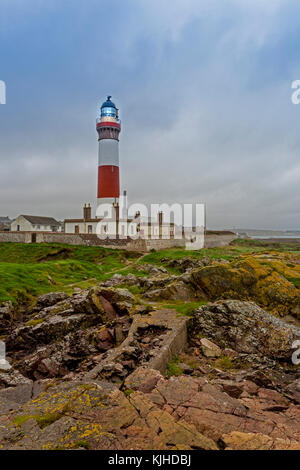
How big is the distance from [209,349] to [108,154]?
49.3 meters

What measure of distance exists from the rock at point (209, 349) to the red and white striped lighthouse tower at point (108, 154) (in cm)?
4472

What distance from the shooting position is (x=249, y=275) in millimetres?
15023

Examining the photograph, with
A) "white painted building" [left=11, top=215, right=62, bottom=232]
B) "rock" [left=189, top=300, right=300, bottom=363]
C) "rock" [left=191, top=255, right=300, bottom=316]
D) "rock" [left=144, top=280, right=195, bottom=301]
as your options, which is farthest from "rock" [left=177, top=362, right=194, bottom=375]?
"white painted building" [left=11, top=215, right=62, bottom=232]

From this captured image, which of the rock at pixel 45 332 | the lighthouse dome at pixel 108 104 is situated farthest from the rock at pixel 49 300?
the lighthouse dome at pixel 108 104

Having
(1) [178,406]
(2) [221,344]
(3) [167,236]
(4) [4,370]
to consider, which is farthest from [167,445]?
(3) [167,236]

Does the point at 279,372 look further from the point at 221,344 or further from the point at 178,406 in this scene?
the point at 178,406

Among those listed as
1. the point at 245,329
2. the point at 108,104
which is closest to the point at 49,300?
the point at 245,329

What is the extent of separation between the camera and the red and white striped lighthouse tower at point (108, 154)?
5394 centimetres

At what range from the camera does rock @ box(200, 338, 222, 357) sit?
34.8 feet

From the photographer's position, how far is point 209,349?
35.3 feet

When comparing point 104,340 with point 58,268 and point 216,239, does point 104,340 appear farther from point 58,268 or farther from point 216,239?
point 216,239

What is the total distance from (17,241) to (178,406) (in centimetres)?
5331

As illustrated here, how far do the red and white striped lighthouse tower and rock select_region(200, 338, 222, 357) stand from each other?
1761 inches

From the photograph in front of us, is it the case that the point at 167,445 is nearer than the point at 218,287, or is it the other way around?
the point at 167,445
